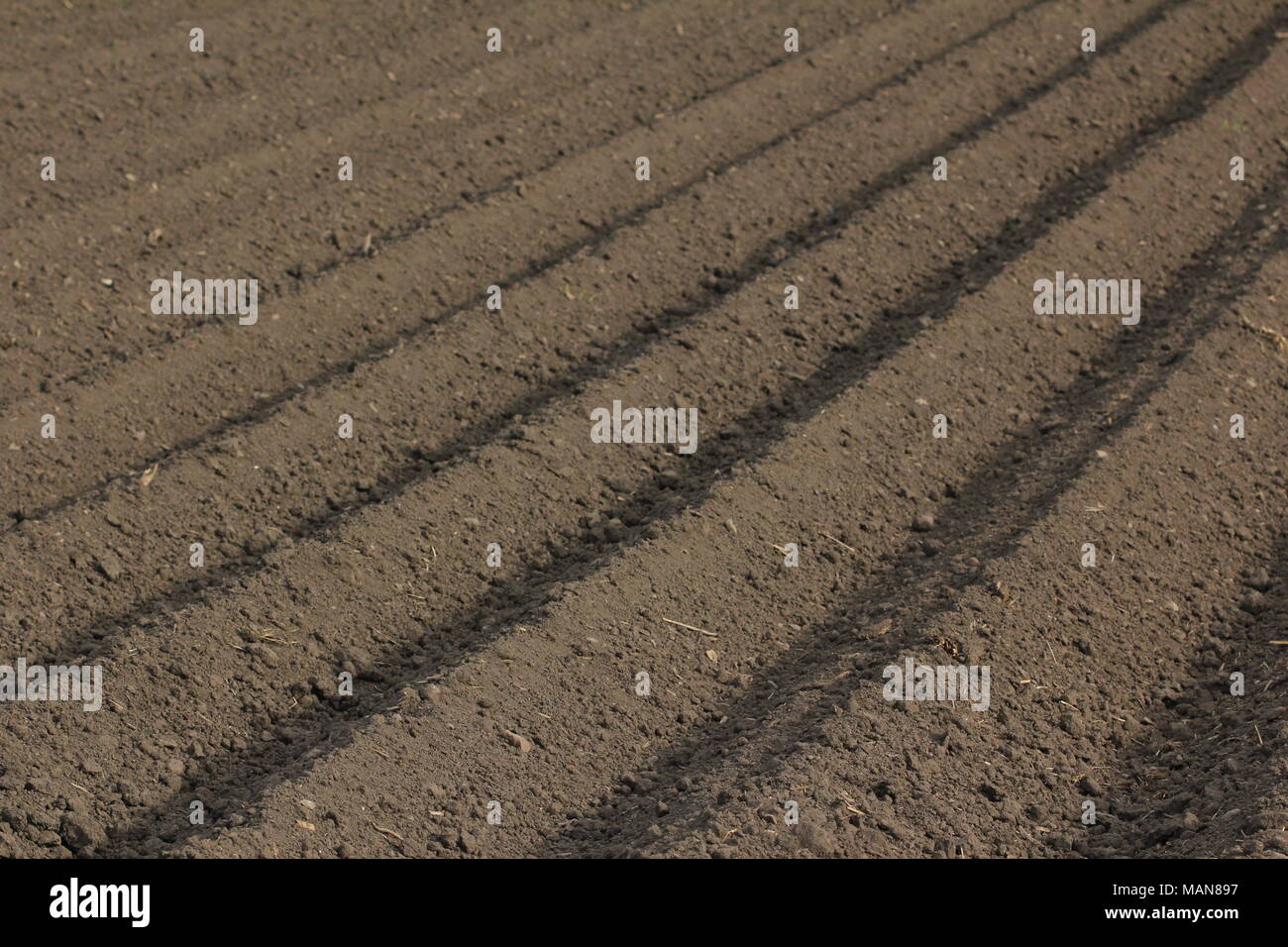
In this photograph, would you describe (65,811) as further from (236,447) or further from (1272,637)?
(1272,637)

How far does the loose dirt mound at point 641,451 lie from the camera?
11.8ft

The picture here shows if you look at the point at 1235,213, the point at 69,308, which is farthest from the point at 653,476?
the point at 1235,213

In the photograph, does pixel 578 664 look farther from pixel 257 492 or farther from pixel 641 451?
pixel 257 492

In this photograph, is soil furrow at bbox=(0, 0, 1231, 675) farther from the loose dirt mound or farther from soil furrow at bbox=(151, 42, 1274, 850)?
soil furrow at bbox=(151, 42, 1274, 850)

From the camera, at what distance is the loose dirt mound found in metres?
3.61

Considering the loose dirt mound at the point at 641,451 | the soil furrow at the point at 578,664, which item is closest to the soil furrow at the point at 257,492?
the loose dirt mound at the point at 641,451

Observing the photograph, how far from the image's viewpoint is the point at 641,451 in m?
4.92

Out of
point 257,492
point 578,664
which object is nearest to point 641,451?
point 578,664

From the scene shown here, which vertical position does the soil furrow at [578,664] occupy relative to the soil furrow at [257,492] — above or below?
below

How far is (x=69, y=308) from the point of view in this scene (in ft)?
18.0

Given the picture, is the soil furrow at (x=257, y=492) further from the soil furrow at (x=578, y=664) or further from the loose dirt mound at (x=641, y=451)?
the soil furrow at (x=578, y=664)

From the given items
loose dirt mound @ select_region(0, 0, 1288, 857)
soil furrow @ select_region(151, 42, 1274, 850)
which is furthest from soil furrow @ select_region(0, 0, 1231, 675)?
soil furrow @ select_region(151, 42, 1274, 850)

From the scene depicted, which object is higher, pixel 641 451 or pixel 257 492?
pixel 641 451

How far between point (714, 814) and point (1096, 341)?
10.1 feet
